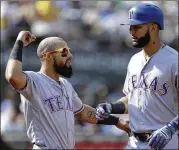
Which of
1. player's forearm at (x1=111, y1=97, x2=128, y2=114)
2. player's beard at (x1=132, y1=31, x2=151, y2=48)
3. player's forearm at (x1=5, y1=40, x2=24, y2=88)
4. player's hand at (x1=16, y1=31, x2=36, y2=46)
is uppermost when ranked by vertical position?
player's hand at (x1=16, y1=31, x2=36, y2=46)

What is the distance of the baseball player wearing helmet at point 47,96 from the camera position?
645 cm

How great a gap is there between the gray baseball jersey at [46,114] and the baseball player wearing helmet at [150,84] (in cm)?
52

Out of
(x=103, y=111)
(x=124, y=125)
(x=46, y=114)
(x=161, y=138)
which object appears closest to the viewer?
(x=161, y=138)

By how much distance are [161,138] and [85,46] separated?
6933mm

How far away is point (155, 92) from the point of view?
22.0 ft

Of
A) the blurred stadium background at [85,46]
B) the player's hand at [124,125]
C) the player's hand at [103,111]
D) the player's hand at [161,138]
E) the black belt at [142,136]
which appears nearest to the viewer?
the player's hand at [161,138]

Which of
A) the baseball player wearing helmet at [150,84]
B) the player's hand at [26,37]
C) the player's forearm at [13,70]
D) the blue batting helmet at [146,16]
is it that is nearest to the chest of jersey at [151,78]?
the baseball player wearing helmet at [150,84]

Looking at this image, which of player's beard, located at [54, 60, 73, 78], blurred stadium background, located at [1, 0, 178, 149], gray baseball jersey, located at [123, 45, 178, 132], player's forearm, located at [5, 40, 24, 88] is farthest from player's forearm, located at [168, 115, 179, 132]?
blurred stadium background, located at [1, 0, 178, 149]

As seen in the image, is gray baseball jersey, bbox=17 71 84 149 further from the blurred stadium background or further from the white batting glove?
the blurred stadium background

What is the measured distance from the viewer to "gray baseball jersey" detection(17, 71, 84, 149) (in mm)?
6496

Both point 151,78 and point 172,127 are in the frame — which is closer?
point 172,127

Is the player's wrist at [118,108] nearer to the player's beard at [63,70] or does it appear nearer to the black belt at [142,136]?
the black belt at [142,136]

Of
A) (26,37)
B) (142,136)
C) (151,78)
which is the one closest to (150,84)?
(151,78)

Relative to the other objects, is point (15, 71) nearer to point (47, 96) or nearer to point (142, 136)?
point (47, 96)
